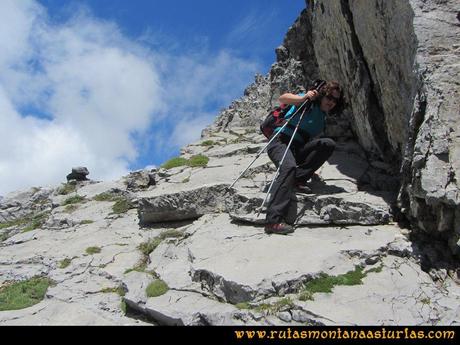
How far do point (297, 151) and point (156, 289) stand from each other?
225 inches

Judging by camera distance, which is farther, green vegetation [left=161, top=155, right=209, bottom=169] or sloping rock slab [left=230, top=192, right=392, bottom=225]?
green vegetation [left=161, top=155, right=209, bottom=169]

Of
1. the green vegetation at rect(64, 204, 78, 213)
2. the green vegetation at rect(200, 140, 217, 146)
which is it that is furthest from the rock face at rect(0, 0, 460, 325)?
the green vegetation at rect(200, 140, 217, 146)

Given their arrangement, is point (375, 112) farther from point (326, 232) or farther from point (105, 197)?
point (105, 197)

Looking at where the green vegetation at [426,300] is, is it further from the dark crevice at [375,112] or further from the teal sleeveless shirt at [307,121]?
the dark crevice at [375,112]

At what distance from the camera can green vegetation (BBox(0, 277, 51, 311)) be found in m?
10.1

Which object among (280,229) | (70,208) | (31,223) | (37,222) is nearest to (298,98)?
(280,229)

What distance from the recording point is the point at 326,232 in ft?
36.5

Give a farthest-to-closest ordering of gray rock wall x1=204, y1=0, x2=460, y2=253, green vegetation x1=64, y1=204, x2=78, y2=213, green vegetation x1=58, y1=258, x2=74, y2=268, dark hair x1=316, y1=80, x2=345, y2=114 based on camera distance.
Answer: green vegetation x1=64, y1=204, x2=78, y2=213 → green vegetation x1=58, y1=258, x2=74, y2=268 → dark hair x1=316, y1=80, x2=345, y2=114 → gray rock wall x1=204, y1=0, x2=460, y2=253

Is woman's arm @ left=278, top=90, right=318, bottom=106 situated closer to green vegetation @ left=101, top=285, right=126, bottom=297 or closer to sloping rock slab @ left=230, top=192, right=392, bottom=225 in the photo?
sloping rock slab @ left=230, top=192, right=392, bottom=225

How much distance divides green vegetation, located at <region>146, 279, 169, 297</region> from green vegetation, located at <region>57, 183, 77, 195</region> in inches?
601

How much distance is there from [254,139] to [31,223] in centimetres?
1147

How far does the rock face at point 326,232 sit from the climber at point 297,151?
465 millimetres

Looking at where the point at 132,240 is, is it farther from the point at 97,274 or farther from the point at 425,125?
the point at 425,125
